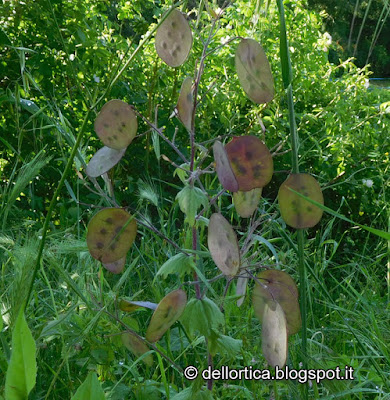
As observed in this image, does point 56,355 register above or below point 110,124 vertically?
below

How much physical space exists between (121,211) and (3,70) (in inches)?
67.2

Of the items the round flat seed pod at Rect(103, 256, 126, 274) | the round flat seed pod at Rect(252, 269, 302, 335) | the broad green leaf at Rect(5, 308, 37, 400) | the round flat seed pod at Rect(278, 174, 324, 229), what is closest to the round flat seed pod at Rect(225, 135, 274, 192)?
the round flat seed pod at Rect(278, 174, 324, 229)

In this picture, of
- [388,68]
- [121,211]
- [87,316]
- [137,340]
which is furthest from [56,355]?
[388,68]

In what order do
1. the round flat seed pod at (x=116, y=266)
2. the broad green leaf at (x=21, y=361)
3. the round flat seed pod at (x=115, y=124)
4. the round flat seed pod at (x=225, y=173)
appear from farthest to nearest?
the round flat seed pod at (x=116, y=266), the round flat seed pod at (x=115, y=124), the round flat seed pod at (x=225, y=173), the broad green leaf at (x=21, y=361)

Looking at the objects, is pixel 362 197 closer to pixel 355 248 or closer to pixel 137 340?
pixel 355 248

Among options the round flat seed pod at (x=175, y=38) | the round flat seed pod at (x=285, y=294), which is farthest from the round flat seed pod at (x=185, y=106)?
the round flat seed pod at (x=285, y=294)

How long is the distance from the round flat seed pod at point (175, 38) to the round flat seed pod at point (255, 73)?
0.10 meters

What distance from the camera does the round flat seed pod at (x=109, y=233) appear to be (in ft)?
2.97

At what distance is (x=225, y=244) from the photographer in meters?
0.80

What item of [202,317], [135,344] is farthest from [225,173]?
[135,344]

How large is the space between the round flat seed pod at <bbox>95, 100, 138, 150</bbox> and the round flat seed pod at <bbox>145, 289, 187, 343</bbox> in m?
0.23

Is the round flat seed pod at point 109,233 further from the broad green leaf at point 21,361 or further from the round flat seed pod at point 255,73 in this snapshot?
the broad green leaf at point 21,361

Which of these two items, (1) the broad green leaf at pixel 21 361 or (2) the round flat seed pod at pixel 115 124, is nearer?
(1) the broad green leaf at pixel 21 361

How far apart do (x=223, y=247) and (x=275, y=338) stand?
0.13 metres
